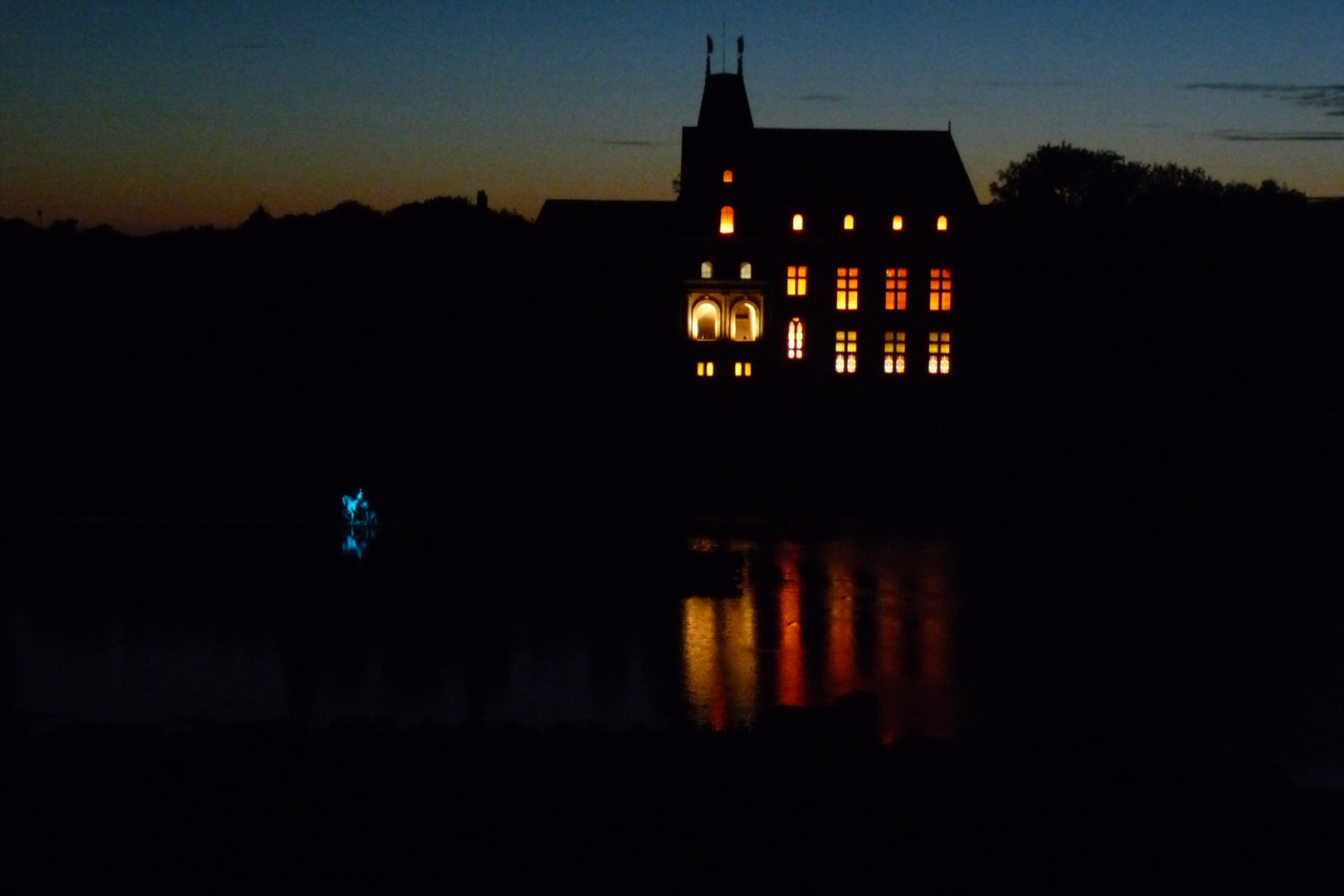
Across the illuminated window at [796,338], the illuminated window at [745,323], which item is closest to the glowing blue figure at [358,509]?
the illuminated window at [745,323]

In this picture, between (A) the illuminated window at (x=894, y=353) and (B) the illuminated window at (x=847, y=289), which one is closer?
(B) the illuminated window at (x=847, y=289)

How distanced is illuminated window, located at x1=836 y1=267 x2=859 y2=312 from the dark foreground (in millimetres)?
44552

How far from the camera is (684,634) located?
1994cm

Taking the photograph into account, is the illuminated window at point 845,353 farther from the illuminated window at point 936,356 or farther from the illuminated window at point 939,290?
the illuminated window at point 939,290

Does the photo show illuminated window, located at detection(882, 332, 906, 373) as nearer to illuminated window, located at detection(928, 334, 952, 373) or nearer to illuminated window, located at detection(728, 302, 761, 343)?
illuminated window, located at detection(928, 334, 952, 373)

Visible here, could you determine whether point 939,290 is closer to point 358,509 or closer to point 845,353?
point 845,353

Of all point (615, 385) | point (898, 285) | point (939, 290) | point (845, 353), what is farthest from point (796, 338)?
point (615, 385)

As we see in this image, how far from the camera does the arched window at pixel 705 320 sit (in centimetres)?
5388

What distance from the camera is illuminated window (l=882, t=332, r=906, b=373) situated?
177 feet

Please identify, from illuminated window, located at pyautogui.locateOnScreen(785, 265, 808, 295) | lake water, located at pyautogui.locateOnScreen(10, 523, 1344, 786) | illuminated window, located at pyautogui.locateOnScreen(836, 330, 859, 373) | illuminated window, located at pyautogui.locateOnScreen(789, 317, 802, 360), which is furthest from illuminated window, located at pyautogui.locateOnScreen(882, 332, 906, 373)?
lake water, located at pyautogui.locateOnScreen(10, 523, 1344, 786)

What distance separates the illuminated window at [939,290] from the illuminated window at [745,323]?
23.1ft

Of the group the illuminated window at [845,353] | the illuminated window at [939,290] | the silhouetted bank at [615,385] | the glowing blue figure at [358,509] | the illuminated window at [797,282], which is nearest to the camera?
the glowing blue figure at [358,509]

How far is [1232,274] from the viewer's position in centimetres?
5294

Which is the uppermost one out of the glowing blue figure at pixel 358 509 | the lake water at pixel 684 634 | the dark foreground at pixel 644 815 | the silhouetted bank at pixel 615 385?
the silhouetted bank at pixel 615 385
